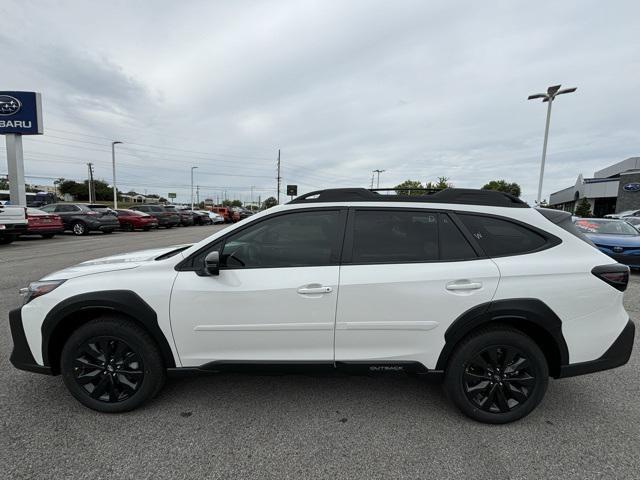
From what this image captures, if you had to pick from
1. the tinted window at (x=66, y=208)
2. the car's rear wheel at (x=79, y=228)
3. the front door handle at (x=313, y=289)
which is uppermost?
the tinted window at (x=66, y=208)

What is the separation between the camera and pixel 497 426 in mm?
2514

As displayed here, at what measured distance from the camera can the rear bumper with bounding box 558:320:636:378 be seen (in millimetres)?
2479

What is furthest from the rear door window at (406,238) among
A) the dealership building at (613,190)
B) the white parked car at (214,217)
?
the dealership building at (613,190)

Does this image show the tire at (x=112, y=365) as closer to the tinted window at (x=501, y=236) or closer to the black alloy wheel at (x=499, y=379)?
the black alloy wheel at (x=499, y=379)

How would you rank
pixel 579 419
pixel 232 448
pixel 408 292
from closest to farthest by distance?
pixel 232 448 → pixel 408 292 → pixel 579 419

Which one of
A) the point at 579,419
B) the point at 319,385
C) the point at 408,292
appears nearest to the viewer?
the point at 408,292

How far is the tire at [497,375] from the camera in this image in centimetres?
246

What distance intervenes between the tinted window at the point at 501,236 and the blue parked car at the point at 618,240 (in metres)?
6.29

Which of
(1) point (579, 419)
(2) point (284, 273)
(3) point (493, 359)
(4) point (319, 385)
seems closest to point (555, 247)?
(3) point (493, 359)

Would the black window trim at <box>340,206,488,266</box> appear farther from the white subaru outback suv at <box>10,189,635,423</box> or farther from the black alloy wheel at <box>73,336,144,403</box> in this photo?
the black alloy wheel at <box>73,336,144,403</box>

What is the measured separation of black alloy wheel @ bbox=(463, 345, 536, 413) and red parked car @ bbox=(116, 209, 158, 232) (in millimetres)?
22995

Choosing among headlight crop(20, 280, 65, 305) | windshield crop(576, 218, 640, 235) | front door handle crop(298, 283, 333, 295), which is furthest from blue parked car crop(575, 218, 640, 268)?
headlight crop(20, 280, 65, 305)

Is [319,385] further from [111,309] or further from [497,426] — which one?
[111,309]

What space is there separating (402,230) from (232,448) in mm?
1919
